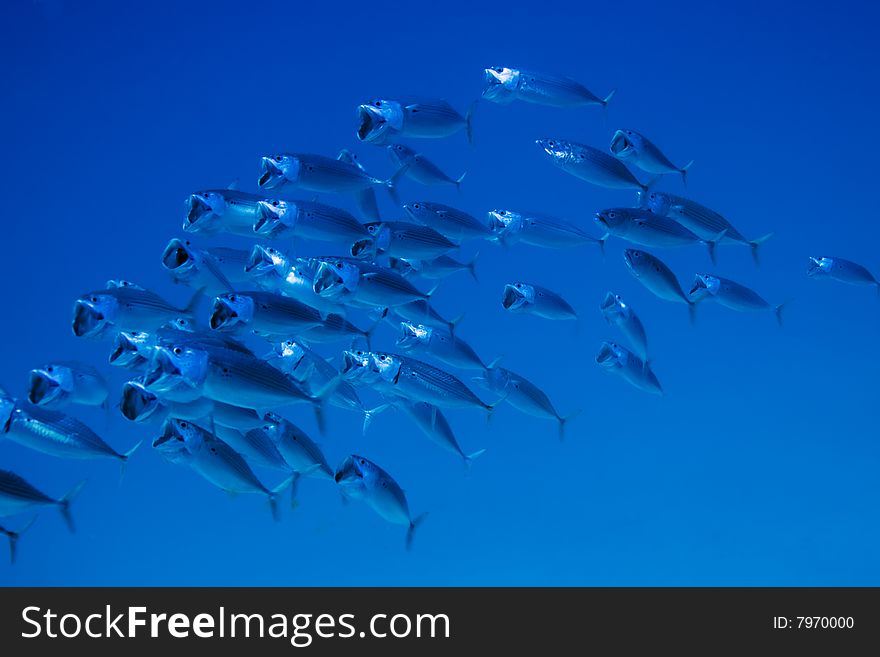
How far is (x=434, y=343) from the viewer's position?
3.54 metres

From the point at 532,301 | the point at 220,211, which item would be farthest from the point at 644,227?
the point at 220,211

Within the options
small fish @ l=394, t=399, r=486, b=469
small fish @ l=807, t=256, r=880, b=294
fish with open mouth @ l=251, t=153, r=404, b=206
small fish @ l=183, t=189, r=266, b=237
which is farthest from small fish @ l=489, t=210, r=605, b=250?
small fish @ l=807, t=256, r=880, b=294

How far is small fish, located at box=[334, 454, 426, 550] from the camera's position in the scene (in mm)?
3105

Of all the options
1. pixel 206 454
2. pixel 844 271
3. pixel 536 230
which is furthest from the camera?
pixel 844 271

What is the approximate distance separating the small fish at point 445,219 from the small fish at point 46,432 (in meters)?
1.74

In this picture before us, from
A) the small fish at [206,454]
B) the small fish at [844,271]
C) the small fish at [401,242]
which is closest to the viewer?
the small fish at [206,454]

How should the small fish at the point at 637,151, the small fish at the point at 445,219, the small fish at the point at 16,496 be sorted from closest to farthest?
1. the small fish at the point at 16,496
2. the small fish at the point at 637,151
3. the small fish at the point at 445,219

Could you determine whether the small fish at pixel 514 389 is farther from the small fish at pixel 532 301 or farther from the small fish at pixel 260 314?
the small fish at pixel 260 314

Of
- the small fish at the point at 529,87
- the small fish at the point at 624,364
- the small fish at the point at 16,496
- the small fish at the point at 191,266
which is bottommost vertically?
the small fish at the point at 16,496

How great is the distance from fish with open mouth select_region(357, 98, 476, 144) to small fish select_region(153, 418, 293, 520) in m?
1.37

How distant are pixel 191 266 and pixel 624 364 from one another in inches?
89.7

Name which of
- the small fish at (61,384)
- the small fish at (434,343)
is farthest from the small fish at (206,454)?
the small fish at (434,343)

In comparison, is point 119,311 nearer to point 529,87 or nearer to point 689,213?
point 529,87

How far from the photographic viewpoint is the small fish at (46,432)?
2.74 m
